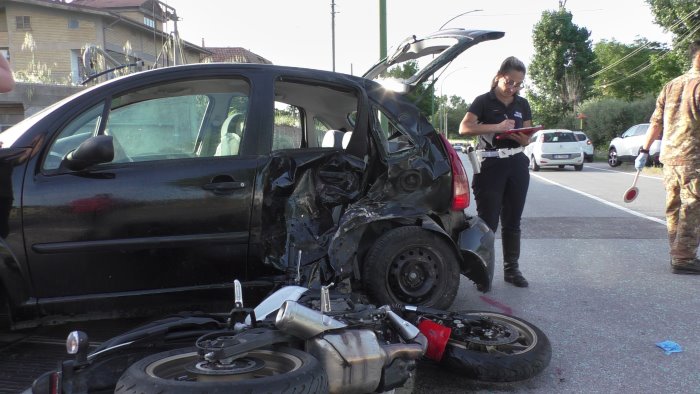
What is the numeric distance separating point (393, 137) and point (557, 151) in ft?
62.8

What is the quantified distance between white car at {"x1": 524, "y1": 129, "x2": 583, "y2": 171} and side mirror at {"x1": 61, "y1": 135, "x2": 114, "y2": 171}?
66.6 feet

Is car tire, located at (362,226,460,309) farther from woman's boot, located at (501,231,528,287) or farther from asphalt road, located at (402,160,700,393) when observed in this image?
woman's boot, located at (501,231,528,287)

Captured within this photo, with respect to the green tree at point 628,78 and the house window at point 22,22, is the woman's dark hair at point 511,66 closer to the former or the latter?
the house window at point 22,22

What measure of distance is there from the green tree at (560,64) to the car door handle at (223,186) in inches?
1714

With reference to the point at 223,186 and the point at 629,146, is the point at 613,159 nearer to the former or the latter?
the point at 629,146

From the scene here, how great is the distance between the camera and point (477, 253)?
3.84m

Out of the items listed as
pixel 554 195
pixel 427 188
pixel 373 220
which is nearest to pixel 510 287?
pixel 427 188

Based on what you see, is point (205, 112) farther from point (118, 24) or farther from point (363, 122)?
point (118, 24)

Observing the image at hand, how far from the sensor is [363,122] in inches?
146

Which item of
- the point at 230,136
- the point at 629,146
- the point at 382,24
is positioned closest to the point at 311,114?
the point at 230,136

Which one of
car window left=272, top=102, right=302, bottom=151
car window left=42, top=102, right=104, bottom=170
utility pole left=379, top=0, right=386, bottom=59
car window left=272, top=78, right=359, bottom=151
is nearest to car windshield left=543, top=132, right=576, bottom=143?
utility pole left=379, top=0, right=386, bottom=59

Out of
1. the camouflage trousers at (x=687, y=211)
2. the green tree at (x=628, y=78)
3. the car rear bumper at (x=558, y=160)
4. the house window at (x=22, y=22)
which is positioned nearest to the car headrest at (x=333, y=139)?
the camouflage trousers at (x=687, y=211)

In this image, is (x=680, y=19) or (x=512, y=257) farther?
(x=680, y=19)

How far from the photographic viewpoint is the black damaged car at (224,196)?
2.96 metres
